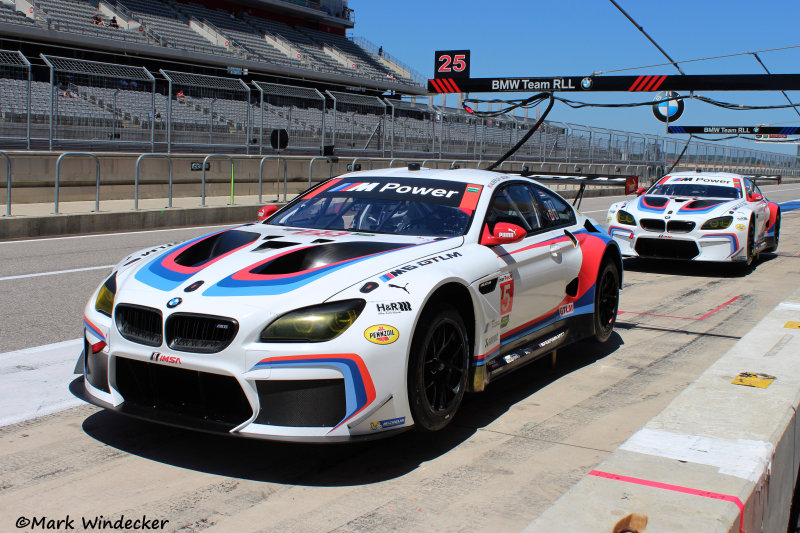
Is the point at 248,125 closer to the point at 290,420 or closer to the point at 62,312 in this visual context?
the point at 62,312

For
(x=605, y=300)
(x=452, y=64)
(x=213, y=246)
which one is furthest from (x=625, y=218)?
(x=213, y=246)

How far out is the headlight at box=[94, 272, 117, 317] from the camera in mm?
4434

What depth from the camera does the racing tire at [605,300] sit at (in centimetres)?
662

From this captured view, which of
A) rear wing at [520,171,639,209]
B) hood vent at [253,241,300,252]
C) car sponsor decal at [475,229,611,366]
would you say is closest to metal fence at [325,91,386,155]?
rear wing at [520,171,639,209]

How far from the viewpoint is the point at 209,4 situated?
1901 inches

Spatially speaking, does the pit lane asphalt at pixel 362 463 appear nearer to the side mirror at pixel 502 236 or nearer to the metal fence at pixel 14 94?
the side mirror at pixel 502 236

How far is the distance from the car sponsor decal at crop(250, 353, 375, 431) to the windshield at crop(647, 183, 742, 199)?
9.89m

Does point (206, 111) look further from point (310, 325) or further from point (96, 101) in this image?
point (310, 325)

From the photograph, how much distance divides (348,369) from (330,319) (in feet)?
0.83

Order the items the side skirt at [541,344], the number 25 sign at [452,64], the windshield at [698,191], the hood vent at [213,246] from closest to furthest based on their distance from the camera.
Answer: the hood vent at [213,246] < the side skirt at [541,344] < the windshield at [698,191] < the number 25 sign at [452,64]

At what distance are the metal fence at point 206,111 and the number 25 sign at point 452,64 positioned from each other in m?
7.34

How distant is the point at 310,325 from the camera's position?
152 inches

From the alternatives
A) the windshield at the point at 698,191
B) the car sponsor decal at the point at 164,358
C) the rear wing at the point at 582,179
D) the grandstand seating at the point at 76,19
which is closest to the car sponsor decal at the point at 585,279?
the rear wing at the point at 582,179

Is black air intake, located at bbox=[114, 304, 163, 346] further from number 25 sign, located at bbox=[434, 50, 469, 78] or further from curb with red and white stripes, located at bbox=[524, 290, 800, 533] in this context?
number 25 sign, located at bbox=[434, 50, 469, 78]
